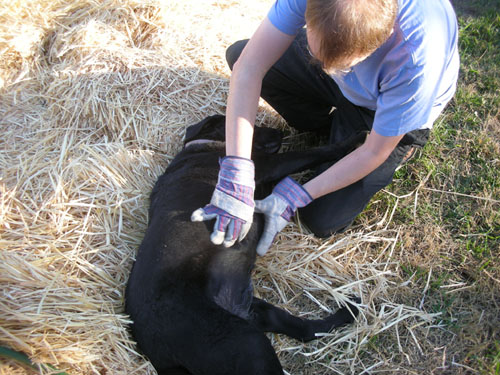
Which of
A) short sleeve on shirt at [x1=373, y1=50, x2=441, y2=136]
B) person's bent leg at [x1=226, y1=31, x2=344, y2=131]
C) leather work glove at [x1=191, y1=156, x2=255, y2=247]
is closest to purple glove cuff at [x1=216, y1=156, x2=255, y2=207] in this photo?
leather work glove at [x1=191, y1=156, x2=255, y2=247]

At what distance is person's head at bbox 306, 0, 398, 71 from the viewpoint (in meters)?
1.31

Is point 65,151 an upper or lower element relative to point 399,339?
upper

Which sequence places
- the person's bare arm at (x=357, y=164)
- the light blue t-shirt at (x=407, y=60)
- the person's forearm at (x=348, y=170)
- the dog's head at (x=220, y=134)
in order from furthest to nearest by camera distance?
the dog's head at (x=220, y=134)
the person's forearm at (x=348, y=170)
the person's bare arm at (x=357, y=164)
the light blue t-shirt at (x=407, y=60)

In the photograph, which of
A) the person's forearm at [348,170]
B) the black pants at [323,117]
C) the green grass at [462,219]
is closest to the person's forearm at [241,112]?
the person's forearm at [348,170]

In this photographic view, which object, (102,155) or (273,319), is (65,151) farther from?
(273,319)

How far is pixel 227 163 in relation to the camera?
2.03 m

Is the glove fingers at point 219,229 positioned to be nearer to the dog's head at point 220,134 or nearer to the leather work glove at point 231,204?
the leather work glove at point 231,204

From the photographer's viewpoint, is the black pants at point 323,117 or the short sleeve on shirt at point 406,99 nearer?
the short sleeve on shirt at point 406,99

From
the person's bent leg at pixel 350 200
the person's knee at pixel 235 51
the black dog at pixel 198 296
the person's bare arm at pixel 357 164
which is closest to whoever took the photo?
the black dog at pixel 198 296

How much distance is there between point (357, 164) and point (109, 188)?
1.53 meters

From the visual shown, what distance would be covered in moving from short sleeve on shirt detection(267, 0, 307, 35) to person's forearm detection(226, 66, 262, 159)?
11.3 inches

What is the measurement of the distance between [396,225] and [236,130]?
1288 millimetres

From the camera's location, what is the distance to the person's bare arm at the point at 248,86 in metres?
2.02

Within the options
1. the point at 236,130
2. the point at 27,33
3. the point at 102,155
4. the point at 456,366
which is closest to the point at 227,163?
the point at 236,130
